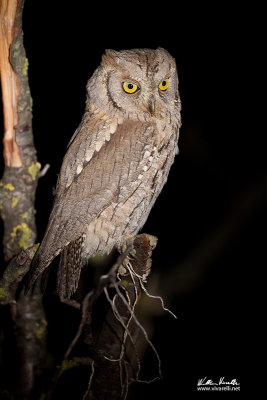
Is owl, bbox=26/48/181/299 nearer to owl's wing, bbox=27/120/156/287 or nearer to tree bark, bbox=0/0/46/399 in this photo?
owl's wing, bbox=27/120/156/287

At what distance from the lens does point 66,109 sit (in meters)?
2.97

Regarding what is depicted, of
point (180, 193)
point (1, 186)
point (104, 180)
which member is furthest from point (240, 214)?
point (1, 186)

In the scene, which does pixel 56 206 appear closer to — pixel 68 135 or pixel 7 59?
pixel 7 59

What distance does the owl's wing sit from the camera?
1.56 m

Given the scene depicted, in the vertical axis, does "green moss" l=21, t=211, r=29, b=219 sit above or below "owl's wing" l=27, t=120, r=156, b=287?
below

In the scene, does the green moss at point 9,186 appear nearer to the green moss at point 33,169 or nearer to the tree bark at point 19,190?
the tree bark at point 19,190

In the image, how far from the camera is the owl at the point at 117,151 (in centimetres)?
154

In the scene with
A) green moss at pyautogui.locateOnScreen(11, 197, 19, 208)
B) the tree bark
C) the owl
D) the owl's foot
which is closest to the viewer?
the owl's foot

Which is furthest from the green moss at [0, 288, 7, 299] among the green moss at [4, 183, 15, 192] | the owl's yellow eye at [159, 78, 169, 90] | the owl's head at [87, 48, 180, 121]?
the owl's yellow eye at [159, 78, 169, 90]

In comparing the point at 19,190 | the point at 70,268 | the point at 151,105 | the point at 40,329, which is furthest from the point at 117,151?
the point at 40,329

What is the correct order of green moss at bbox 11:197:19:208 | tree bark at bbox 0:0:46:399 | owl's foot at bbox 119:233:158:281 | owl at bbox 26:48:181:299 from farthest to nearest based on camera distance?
green moss at bbox 11:197:19:208, owl at bbox 26:48:181:299, tree bark at bbox 0:0:46:399, owl's foot at bbox 119:233:158:281

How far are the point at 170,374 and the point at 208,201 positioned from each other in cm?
191

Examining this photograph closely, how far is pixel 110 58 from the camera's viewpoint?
1528mm

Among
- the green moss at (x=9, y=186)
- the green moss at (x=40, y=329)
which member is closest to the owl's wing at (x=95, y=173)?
the green moss at (x=9, y=186)
